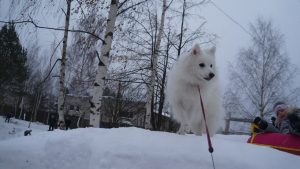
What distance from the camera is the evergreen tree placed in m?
32.9

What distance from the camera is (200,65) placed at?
4.60 metres

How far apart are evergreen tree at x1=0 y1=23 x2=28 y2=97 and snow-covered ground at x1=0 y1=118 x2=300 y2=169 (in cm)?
3260

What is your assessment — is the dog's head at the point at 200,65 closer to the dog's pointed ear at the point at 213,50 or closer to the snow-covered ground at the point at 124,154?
the dog's pointed ear at the point at 213,50

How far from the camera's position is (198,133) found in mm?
4750

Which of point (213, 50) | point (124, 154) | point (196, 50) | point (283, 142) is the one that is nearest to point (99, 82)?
point (196, 50)

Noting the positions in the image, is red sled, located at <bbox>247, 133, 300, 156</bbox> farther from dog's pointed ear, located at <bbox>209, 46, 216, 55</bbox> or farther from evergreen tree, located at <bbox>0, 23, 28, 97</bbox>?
evergreen tree, located at <bbox>0, 23, 28, 97</bbox>

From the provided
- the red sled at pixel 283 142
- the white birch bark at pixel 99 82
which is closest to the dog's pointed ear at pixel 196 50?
the red sled at pixel 283 142

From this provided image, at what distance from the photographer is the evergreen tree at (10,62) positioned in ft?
108

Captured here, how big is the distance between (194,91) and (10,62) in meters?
34.4

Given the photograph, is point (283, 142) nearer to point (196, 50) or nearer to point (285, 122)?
point (285, 122)

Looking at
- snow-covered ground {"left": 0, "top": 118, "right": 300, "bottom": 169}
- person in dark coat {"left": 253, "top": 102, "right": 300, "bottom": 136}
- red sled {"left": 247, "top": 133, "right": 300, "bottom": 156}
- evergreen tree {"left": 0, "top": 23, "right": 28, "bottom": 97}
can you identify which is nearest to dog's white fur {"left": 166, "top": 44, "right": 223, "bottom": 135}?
person in dark coat {"left": 253, "top": 102, "right": 300, "bottom": 136}

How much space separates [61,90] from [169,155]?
888cm

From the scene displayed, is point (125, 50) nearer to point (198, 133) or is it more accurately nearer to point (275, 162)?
point (198, 133)

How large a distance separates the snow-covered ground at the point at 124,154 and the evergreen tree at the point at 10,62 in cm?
3260
